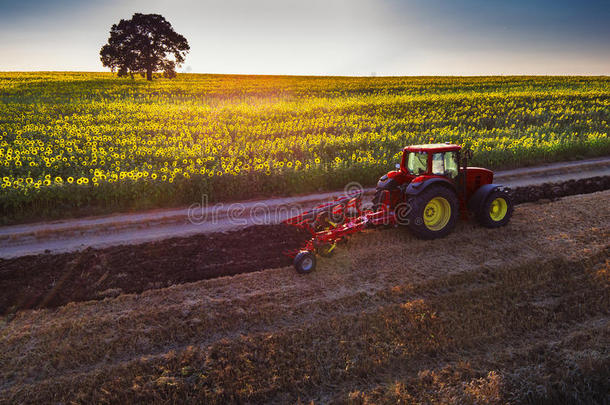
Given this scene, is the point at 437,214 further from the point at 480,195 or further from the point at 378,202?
the point at 378,202

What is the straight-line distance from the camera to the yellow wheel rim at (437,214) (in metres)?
7.64

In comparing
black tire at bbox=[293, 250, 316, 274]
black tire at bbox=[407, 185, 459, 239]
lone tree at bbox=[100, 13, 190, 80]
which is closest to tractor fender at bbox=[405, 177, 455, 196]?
black tire at bbox=[407, 185, 459, 239]

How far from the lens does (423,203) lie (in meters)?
7.27

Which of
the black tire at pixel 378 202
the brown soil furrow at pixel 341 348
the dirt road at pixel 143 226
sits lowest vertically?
the brown soil furrow at pixel 341 348

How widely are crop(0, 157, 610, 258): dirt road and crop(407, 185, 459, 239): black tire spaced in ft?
11.0

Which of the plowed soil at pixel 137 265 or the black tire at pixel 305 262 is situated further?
the black tire at pixel 305 262

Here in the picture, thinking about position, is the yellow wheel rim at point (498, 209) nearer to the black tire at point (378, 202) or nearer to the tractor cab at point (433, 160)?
the tractor cab at point (433, 160)

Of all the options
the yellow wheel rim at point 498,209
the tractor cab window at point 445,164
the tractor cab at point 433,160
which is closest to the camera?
the tractor cab at point 433,160

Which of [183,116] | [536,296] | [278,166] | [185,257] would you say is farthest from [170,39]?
[536,296]

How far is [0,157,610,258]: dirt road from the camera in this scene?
27.1 ft

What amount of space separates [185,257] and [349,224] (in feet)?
10.3

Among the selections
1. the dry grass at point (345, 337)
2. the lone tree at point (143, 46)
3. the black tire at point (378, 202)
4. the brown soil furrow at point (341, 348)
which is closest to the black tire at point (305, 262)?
the dry grass at point (345, 337)

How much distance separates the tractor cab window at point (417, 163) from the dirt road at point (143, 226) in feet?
11.0

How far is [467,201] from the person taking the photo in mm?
8172
